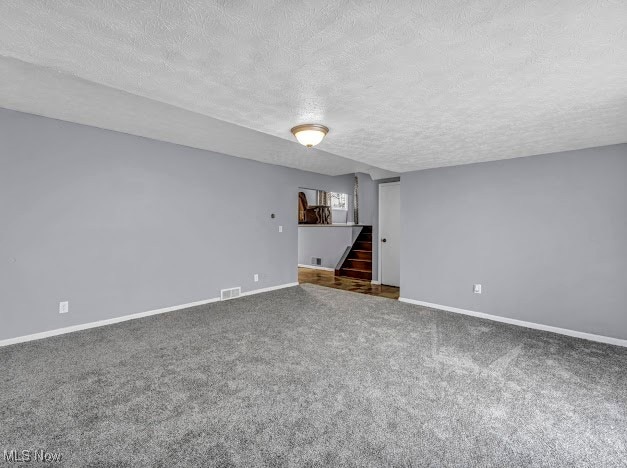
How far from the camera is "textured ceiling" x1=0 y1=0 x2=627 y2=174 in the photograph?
1.32 meters

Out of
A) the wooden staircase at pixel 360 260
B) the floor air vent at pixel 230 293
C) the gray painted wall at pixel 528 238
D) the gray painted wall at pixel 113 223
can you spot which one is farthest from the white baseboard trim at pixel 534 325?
the gray painted wall at pixel 113 223

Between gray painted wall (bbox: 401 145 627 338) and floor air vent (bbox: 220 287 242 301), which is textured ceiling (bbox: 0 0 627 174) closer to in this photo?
gray painted wall (bbox: 401 145 627 338)

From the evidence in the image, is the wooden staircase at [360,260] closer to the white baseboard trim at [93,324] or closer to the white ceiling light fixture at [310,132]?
the white baseboard trim at [93,324]

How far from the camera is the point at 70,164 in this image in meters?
3.50

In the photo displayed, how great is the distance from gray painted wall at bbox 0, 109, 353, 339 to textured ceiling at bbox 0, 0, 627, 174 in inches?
26.2

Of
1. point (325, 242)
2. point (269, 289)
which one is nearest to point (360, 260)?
point (325, 242)

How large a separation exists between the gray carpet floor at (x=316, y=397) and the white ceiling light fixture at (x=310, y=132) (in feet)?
6.89

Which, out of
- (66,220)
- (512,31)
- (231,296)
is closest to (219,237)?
(231,296)

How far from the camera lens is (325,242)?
8.46m

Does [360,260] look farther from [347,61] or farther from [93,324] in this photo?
[347,61]

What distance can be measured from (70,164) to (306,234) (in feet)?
20.1

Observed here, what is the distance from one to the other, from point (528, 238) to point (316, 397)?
340 cm

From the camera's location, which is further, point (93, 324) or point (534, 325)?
point (534, 325)

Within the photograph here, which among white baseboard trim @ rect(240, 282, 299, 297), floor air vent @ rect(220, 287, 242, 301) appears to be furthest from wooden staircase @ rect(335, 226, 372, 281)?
floor air vent @ rect(220, 287, 242, 301)
